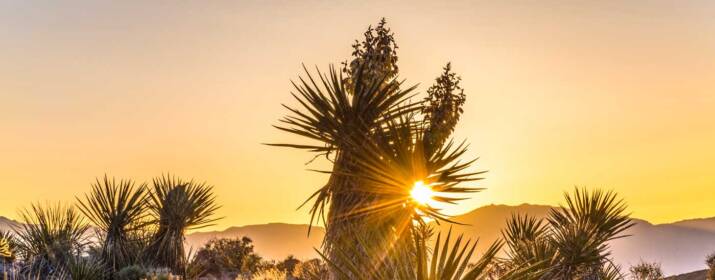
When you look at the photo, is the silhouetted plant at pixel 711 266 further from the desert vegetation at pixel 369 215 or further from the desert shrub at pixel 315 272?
the desert shrub at pixel 315 272

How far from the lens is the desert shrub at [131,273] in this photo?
14.5m

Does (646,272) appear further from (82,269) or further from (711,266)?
(82,269)

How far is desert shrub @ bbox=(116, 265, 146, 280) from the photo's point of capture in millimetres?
14477

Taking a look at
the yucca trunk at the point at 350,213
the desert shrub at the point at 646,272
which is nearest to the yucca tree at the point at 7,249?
the yucca trunk at the point at 350,213

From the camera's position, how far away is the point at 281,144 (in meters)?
8.26

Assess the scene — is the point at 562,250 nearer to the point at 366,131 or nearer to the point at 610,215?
the point at 610,215

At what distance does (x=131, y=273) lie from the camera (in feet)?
48.1

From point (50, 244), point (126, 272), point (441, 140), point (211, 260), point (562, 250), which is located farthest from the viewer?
point (211, 260)

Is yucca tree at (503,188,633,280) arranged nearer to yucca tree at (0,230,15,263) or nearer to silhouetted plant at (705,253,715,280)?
yucca tree at (0,230,15,263)

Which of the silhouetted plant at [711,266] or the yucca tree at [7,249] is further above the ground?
the yucca tree at [7,249]

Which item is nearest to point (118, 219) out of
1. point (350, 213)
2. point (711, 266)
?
point (350, 213)

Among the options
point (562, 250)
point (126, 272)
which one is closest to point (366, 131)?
point (562, 250)

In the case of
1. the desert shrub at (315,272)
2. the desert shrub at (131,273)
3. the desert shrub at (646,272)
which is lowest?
the desert shrub at (646,272)

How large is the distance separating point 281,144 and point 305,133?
0.67 meters
